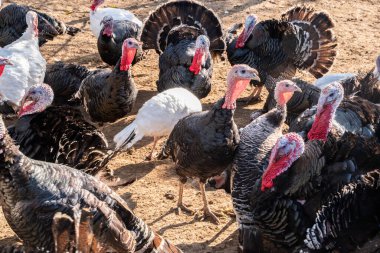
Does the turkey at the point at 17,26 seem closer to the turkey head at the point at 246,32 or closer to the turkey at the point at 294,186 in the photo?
the turkey head at the point at 246,32

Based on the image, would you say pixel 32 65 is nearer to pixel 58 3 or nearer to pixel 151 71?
pixel 151 71

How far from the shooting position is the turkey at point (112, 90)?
5.85m

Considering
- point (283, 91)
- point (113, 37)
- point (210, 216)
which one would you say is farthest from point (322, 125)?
point (113, 37)

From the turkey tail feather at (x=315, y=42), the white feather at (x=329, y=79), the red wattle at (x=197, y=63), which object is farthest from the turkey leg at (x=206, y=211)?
the turkey tail feather at (x=315, y=42)

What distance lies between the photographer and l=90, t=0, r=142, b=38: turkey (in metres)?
7.38

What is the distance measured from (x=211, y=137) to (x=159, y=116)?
107 centimetres

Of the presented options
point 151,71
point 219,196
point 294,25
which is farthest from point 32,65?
point 294,25

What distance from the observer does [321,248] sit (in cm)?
372

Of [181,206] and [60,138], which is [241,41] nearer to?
[181,206]

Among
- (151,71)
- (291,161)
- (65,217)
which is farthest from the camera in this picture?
(151,71)

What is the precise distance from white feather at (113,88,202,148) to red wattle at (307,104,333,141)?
4.68 ft

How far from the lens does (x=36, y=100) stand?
481 cm

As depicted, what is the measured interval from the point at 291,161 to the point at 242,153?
460mm

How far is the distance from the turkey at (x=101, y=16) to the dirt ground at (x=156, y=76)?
0.34 metres
